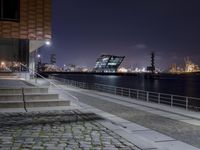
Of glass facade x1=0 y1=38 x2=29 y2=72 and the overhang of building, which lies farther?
glass facade x1=0 y1=38 x2=29 y2=72

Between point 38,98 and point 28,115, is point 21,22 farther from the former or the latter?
point 28,115

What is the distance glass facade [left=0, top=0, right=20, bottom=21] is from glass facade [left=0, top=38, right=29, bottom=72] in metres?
3.24

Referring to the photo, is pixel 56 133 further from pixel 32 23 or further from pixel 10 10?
pixel 10 10

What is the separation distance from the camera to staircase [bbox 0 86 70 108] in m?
12.8

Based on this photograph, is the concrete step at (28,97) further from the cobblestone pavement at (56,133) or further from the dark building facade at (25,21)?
the dark building facade at (25,21)

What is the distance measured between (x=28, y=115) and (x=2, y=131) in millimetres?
2805

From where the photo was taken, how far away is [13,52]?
35.6 meters

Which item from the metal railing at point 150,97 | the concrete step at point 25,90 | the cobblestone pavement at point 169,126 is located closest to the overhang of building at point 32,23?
the metal railing at point 150,97

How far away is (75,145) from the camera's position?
6867 millimetres

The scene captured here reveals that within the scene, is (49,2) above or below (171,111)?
above

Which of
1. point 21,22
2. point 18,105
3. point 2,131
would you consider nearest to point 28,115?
point 18,105

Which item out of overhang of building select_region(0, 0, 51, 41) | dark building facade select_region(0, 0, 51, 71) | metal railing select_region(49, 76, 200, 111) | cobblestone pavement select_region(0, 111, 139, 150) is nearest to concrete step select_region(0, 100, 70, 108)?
cobblestone pavement select_region(0, 111, 139, 150)

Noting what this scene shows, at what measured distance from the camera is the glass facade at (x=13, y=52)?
111 ft

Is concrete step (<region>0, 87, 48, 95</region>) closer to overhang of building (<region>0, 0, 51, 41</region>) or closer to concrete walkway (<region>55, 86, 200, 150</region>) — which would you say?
concrete walkway (<region>55, 86, 200, 150</region>)
